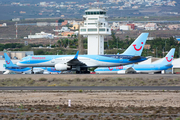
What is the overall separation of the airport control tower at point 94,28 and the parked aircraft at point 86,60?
26.5m

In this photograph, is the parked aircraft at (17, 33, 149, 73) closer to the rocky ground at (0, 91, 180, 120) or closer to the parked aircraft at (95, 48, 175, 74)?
the parked aircraft at (95, 48, 175, 74)

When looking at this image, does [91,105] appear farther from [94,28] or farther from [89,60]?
[94,28]

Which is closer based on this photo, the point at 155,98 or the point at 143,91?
the point at 155,98

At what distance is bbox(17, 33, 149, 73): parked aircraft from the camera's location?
152 feet

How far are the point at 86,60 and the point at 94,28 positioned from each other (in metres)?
27.6

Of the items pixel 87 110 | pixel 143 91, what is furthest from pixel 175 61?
pixel 87 110

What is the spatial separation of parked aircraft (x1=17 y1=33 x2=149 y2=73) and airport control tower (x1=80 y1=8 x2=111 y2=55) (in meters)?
26.5

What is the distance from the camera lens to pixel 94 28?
243 ft

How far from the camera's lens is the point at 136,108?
764 inches

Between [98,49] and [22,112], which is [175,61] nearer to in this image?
[98,49]

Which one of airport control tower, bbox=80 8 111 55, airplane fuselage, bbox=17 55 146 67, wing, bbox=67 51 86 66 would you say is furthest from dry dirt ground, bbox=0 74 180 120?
airport control tower, bbox=80 8 111 55

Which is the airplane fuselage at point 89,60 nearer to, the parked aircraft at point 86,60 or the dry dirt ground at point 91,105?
the parked aircraft at point 86,60

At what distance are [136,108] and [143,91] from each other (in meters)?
7.44

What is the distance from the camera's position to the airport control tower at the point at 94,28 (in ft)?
243
